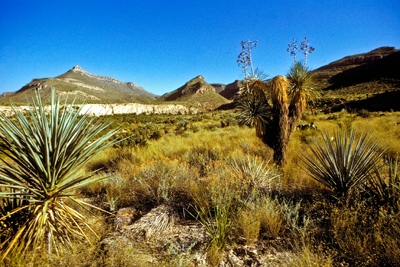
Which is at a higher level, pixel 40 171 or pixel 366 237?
pixel 40 171

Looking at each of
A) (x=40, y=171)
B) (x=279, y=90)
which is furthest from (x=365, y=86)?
(x=40, y=171)

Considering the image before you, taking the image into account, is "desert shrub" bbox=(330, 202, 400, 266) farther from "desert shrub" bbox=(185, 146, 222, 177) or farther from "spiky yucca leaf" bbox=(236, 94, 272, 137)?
"desert shrub" bbox=(185, 146, 222, 177)

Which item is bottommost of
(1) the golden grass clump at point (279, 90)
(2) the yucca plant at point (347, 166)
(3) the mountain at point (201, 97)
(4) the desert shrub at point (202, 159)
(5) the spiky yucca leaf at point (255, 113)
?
(4) the desert shrub at point (202, 159)

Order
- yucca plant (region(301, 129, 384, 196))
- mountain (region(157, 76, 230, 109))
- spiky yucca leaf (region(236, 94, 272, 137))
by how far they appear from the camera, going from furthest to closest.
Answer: mountain (region(157, 76, 230, 109)) < spiky yucca leaf (region(236, 94, 272, 137)) < yucca plant (region(301, 129, 384, 196))

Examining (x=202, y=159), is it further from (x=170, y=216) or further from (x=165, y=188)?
(x=170, y=216)

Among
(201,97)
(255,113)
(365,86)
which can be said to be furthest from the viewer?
(201,97)

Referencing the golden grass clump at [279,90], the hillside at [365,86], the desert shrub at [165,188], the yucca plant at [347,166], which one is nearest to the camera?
the yucca plant at [347,166]

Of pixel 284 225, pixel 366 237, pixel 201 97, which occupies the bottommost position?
pixel 284 225

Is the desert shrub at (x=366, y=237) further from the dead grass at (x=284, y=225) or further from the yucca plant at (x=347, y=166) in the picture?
the yucca plant at (x=347, y=166)

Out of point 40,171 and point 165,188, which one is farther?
point 165,188

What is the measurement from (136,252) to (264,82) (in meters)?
5.55

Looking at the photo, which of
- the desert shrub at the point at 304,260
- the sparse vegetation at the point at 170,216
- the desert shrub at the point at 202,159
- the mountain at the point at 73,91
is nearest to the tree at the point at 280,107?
the sparse vegetation at the point at 170,216

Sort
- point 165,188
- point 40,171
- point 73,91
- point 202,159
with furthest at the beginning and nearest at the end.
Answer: point 73,91 → point 202,159 → point 165,188 → point 40,171

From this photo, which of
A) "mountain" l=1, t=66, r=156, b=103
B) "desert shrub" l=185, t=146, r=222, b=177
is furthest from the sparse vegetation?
"mountain" l=1, t=66, r=156, b=103
